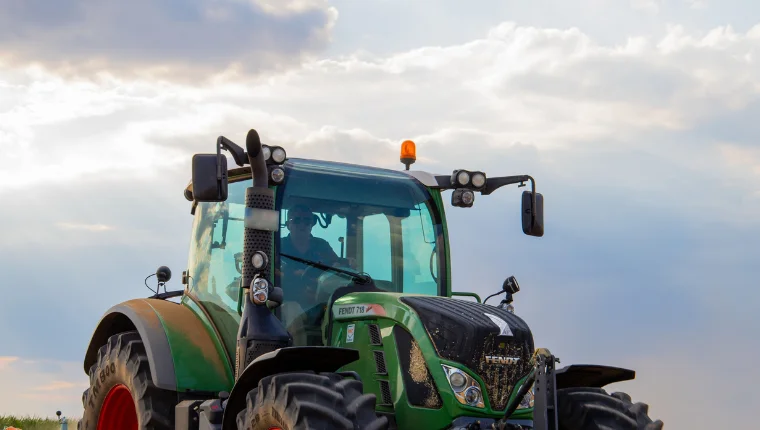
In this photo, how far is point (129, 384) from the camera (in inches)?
332

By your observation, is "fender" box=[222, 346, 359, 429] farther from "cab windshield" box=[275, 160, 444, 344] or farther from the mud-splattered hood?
"cab windshield" box=[275, 160, 444, 344]

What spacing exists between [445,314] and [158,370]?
8.01 ft

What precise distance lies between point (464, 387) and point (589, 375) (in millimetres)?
1479

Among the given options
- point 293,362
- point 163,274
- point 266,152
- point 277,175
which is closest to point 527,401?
point 293,362

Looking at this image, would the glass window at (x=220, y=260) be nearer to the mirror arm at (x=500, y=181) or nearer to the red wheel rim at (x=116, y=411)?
the red wheel rim at (x=116, y=411)

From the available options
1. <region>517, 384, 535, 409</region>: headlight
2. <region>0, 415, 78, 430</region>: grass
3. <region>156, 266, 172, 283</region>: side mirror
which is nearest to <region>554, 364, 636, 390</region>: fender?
<region>517, 384, 535, 409</region>: headlight

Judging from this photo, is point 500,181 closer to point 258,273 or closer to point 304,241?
point 304,241

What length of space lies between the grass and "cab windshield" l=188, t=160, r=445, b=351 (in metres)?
7.19

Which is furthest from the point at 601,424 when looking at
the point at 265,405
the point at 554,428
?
the point at 265,405

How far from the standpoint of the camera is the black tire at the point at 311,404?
6.15 meters

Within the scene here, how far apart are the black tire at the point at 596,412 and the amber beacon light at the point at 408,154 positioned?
8.25 feet

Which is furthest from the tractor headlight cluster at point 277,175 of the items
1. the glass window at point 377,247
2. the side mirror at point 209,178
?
the glass window at point 377,247

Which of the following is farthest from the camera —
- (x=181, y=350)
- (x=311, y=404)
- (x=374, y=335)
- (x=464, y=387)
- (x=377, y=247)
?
(x=377, y=247)

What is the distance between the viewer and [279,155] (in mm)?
7633
